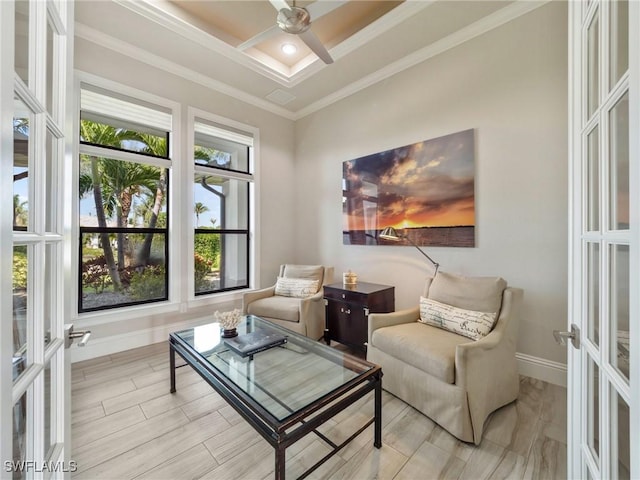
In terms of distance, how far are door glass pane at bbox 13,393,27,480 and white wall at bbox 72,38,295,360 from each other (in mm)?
2444

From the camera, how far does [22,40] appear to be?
25.7 inches

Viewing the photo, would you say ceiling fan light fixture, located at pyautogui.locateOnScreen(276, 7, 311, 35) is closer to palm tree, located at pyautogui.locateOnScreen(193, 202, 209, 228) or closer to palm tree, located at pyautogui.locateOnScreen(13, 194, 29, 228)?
palm tree, located at pyautogui.locateOnScreen(13, 194, 29, 228)

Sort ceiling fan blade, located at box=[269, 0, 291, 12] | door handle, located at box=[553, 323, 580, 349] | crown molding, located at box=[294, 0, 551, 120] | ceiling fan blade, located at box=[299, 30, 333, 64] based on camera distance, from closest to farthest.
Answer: door handle, located at box=[553, 323, 580, 349], ceiling fan blade, located at box=[269, 0, 291, 12], ceiling fan blade, located at box=[299, 30, 333, 64], crown molding, located at box=[294, 0, 551, 120]

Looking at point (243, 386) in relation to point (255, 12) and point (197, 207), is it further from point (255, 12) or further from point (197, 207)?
point (255, 12)

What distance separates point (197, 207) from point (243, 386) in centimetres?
257

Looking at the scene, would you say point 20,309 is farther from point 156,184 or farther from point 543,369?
point 543,369

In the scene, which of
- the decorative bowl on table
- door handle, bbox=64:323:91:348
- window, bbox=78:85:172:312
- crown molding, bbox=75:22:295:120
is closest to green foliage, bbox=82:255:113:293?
window, bbox=78:85:172:312

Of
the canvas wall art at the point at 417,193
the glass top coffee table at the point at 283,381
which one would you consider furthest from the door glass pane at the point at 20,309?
the canvas wall art at the point at 417,193
